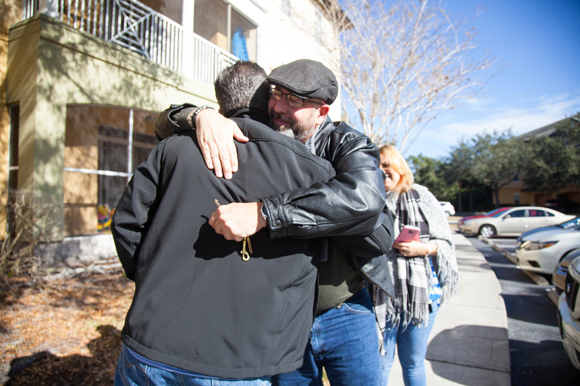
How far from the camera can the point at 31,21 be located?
6316 mm

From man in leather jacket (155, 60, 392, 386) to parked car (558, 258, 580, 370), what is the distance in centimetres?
240

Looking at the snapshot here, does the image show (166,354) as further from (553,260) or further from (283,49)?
(283,49)

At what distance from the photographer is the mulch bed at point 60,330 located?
3.03 metres

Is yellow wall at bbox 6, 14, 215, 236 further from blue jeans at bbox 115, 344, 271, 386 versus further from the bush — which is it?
blue jeans at bbox 115, 344, 271, 386

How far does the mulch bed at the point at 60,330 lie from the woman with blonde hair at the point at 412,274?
8.04ft

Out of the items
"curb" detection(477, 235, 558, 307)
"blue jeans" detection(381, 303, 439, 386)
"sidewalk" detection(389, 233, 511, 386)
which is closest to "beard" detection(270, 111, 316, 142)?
"blue jeans" detection(381, 303, 439, 386)

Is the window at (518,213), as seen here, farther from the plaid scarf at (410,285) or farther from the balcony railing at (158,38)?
the plaid scarf at (410,285)

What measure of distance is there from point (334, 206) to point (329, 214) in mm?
29

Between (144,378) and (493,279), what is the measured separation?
730cm

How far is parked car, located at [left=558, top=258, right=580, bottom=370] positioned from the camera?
2.95 metres

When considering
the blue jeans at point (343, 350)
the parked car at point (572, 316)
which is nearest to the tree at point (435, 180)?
the parked car at point (572, 316)

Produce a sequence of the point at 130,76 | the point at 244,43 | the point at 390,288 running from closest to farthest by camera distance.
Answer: the point at 390,288
the point at 130,76
the point at 244,43

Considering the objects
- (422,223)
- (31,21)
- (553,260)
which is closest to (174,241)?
(422,223)

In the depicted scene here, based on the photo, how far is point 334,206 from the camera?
1.11 m
